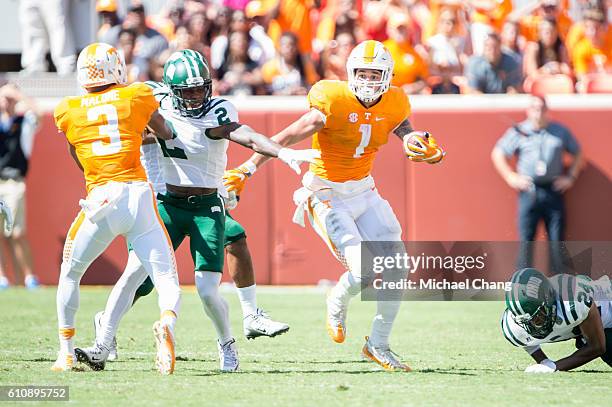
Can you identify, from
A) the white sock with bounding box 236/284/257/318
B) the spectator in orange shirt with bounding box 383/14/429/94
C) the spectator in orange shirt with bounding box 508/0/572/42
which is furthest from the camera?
the spectator in orange shirt with bounding box 508/0/572/42

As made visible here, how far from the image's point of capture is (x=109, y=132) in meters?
6.78

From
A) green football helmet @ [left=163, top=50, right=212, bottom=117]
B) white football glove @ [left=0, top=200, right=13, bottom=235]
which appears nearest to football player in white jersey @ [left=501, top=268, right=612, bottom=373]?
green football helmet @ [left=163, top=50, right=212, bottom=117]

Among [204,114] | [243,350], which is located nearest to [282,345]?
[243,350]

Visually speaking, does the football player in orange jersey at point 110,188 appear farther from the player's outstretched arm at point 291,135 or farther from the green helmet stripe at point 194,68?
the player's outstretched arm at point 291,135

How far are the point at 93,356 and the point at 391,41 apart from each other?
6.93 m

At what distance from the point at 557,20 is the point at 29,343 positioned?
25.4 feet

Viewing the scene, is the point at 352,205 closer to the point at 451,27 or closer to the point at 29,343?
the point at 29,343

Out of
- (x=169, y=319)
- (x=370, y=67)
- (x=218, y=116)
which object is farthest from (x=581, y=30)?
(x=169, y=319)

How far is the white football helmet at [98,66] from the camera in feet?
22.5

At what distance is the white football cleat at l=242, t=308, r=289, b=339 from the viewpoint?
7.62 metres

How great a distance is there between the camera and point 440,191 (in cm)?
1233

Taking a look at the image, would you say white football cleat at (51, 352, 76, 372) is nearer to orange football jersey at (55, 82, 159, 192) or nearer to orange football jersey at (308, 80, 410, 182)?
orange football jersey at (55, 82, 159, 192)

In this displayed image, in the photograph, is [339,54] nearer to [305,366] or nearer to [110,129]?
[305,366]

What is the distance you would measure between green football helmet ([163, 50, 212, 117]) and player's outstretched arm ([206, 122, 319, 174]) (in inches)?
7.2
